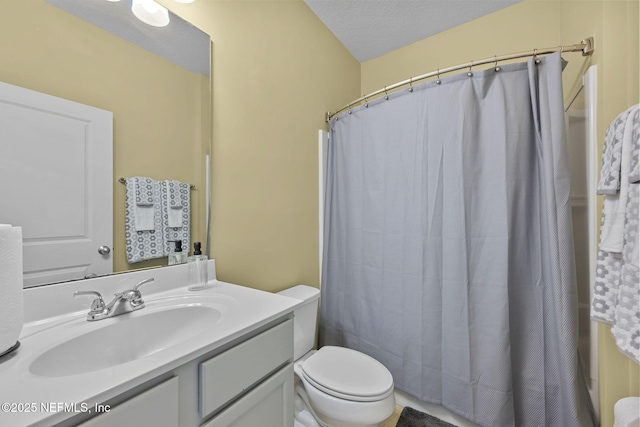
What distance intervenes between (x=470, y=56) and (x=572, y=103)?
2.52 ft

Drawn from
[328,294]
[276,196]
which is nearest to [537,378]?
[328,294]

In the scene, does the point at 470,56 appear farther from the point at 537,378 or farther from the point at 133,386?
the point at 133,386

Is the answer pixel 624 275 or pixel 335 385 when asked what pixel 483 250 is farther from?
pixel 335 385

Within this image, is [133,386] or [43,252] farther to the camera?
[43,252]

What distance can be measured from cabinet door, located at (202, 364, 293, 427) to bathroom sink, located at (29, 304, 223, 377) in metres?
0.23

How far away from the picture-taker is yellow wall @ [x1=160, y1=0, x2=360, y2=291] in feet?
4.16

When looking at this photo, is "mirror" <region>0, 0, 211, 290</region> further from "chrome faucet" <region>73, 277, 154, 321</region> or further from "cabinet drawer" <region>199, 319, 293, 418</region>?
"cabinet drawer" <region>199, 319, 293, 418</region>

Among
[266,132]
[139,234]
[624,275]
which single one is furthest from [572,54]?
[139,234]

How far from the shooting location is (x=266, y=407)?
816 millimetres

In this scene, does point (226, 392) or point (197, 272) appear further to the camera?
point (197, 272)

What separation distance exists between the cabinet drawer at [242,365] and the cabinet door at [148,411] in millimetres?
71

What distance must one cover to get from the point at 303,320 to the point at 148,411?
956 millimetres

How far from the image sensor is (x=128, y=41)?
0.96m

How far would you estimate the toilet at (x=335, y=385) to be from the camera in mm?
1085
